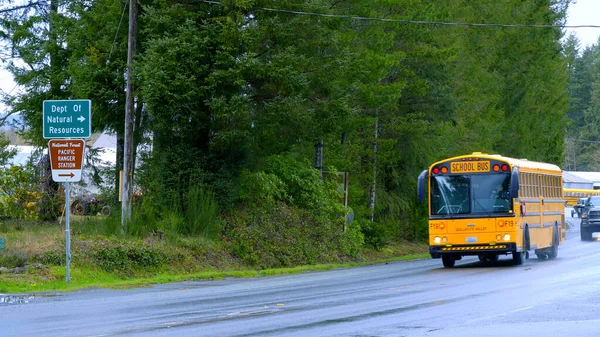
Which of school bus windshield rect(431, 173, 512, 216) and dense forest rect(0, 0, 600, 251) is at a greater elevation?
dense forest rect(0, 0, 600, 251)

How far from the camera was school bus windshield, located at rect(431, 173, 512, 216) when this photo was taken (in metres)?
27.4

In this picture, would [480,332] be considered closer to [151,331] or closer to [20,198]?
[151,331]

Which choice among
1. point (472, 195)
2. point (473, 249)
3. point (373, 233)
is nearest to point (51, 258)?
point (473, 249)

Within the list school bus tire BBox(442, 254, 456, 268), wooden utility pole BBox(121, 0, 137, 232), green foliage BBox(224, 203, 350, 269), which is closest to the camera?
wooden utility pole BBox(121, 0, 137, 232)

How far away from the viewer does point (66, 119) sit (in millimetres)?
21781

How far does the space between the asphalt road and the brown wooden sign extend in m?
3.08

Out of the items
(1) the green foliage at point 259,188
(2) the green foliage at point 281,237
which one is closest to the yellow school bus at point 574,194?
(2) the green foliage at point 281,237

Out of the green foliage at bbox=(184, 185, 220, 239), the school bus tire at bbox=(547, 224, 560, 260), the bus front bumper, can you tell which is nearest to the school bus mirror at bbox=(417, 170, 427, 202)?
the bus front bumper

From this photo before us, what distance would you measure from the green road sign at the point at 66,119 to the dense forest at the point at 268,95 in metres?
6.57

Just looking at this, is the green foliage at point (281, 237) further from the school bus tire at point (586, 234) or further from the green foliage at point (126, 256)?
the school bus tire at point (586, 234)

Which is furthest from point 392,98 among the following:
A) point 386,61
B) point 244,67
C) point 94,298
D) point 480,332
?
point 480,332

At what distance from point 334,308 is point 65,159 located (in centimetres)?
885

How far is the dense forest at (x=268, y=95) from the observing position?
94.6 feet

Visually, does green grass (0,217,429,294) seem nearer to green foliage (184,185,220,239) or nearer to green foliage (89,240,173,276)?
green foliage (89,240,173,276)
